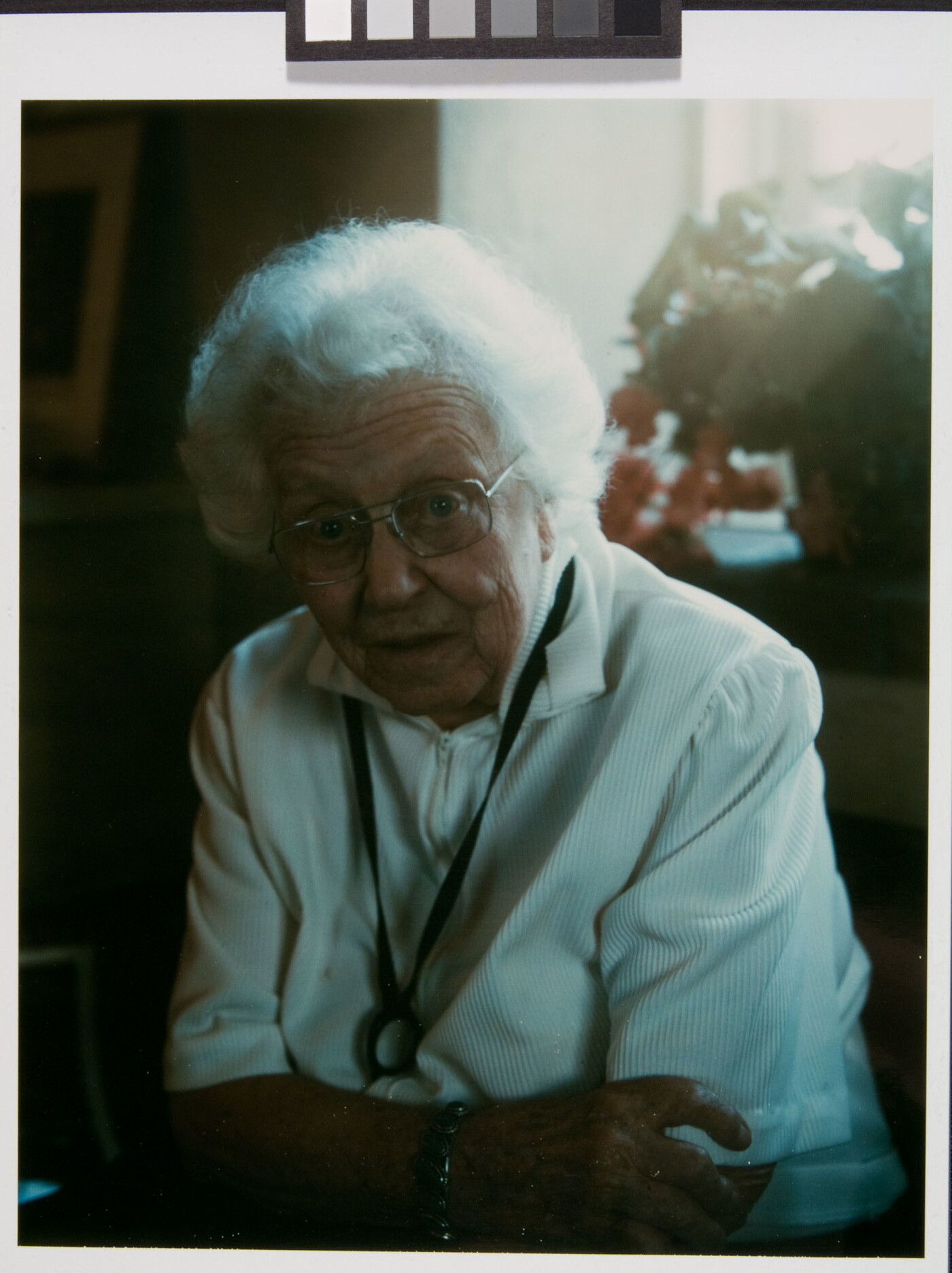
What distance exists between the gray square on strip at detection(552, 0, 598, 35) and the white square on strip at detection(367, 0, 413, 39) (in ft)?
0.54

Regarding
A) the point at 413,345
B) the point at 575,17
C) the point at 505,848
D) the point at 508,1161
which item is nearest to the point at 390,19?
the point at 575,17

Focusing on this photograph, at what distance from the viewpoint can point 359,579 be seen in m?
1.17

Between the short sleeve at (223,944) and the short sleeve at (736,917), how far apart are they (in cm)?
40

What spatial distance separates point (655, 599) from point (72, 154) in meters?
0.85

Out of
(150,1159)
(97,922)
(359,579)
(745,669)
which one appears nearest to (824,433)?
(745,669)

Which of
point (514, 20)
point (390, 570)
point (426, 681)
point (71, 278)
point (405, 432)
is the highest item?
point (514, 20)

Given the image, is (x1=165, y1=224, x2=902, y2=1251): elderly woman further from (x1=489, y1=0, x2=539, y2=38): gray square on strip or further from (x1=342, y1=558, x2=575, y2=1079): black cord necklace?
(x1=489, y1=0, x2=539, y2=38): gray square on strip

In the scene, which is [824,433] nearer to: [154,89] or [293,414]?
[293,414]

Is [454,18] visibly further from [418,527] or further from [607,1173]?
[607,1173]

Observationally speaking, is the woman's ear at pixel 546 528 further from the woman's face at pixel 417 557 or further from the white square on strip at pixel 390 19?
the white square on strip at pixel 390 19

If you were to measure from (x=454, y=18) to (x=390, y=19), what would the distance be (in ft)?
0.24

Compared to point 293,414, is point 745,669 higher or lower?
lower

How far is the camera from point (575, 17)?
1189mm

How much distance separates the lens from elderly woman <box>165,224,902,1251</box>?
1124 millimetres
